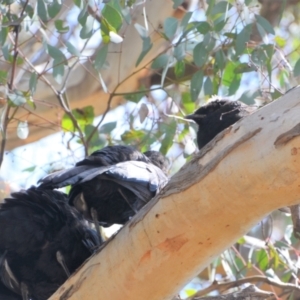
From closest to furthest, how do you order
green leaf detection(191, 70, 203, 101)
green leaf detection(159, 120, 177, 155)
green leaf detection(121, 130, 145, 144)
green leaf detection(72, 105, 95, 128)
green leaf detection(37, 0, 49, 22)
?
green leaf detection(37, 0, 49, 22) → green leaf detection(191, 70, 203, 101) → green leaf detection(159, 120, 177, 155) → green leaf detection(121, 130, 145, 144) → green leaf detection(72, 105, 95, 128)

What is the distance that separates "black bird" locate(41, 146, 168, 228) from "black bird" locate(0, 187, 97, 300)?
10 centimetres

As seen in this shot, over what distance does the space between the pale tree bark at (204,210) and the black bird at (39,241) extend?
0.58 m

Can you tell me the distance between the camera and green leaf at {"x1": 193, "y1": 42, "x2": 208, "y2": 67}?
11.7ft

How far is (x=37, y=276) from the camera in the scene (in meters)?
3.05

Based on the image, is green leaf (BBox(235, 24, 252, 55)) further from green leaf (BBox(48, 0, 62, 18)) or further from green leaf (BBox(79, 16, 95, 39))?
green leaf (BBox(48, 0, 62, 18))

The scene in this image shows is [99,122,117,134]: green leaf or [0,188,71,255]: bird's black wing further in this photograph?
[99,122,117,134]: green leaf

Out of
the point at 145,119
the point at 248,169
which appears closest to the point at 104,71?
the point at 145,119

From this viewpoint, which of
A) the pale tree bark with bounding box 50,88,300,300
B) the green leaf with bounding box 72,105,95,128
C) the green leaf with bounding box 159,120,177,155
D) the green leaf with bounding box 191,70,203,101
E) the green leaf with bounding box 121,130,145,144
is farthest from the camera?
the green leaf with bounding box 72,105,95,128

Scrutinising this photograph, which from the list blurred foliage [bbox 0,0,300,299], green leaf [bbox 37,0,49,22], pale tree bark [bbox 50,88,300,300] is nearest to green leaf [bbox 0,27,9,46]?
blurred foliage [bbox 0,0,300,299]

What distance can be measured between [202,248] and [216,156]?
306mm

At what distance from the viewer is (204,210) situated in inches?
80.2

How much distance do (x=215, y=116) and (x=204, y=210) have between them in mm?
1656

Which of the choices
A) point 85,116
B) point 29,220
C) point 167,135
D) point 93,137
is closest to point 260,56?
point 167,135

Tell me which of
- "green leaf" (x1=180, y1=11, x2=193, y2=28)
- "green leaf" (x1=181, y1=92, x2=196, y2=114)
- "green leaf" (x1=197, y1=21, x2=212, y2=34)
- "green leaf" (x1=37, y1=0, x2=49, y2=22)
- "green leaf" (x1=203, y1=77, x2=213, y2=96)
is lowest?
"green leaf" (x1=181, y1=92, x2=196, y2=114)
